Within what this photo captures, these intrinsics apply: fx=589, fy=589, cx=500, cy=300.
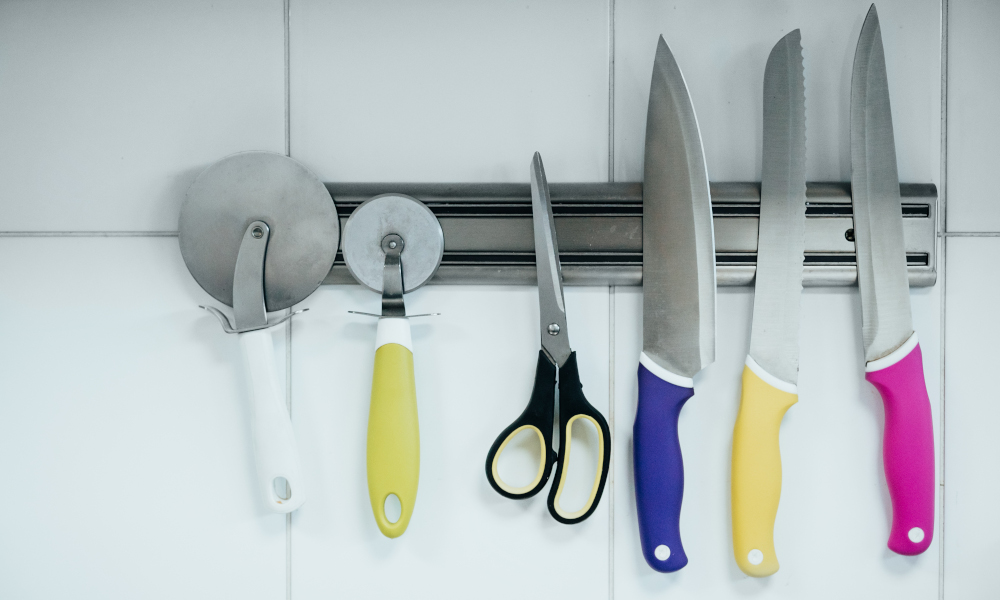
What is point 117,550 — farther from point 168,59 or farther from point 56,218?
point 168,59

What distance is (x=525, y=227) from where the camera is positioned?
578 mm

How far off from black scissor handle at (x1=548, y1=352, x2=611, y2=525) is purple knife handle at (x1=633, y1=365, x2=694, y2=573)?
1.7 inches

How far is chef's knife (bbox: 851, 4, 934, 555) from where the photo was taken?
556 millimetres

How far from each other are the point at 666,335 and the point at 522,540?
25 centimetres

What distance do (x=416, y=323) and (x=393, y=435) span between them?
12cm

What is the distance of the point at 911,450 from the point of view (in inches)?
21.8

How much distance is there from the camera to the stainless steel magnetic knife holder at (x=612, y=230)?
574mm

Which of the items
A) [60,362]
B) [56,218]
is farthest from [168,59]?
[60,362]

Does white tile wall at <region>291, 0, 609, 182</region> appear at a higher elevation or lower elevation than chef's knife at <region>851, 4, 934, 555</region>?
higher

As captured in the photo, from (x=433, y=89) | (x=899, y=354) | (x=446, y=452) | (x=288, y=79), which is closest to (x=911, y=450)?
(x=899, y=354)

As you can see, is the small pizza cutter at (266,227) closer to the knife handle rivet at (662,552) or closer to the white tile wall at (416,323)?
the white tile wall at (416,323)

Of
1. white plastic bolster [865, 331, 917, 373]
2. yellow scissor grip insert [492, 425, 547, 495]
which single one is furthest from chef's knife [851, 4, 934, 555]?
yellow scissor grip insert [492, 425, 547, 495]

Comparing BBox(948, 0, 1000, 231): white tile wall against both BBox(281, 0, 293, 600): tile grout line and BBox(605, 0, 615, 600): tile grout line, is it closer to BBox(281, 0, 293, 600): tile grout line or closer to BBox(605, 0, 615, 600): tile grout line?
BBox(605, 0, 615, 600): tile grout line

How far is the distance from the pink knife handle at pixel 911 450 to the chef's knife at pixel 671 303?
183 mm
